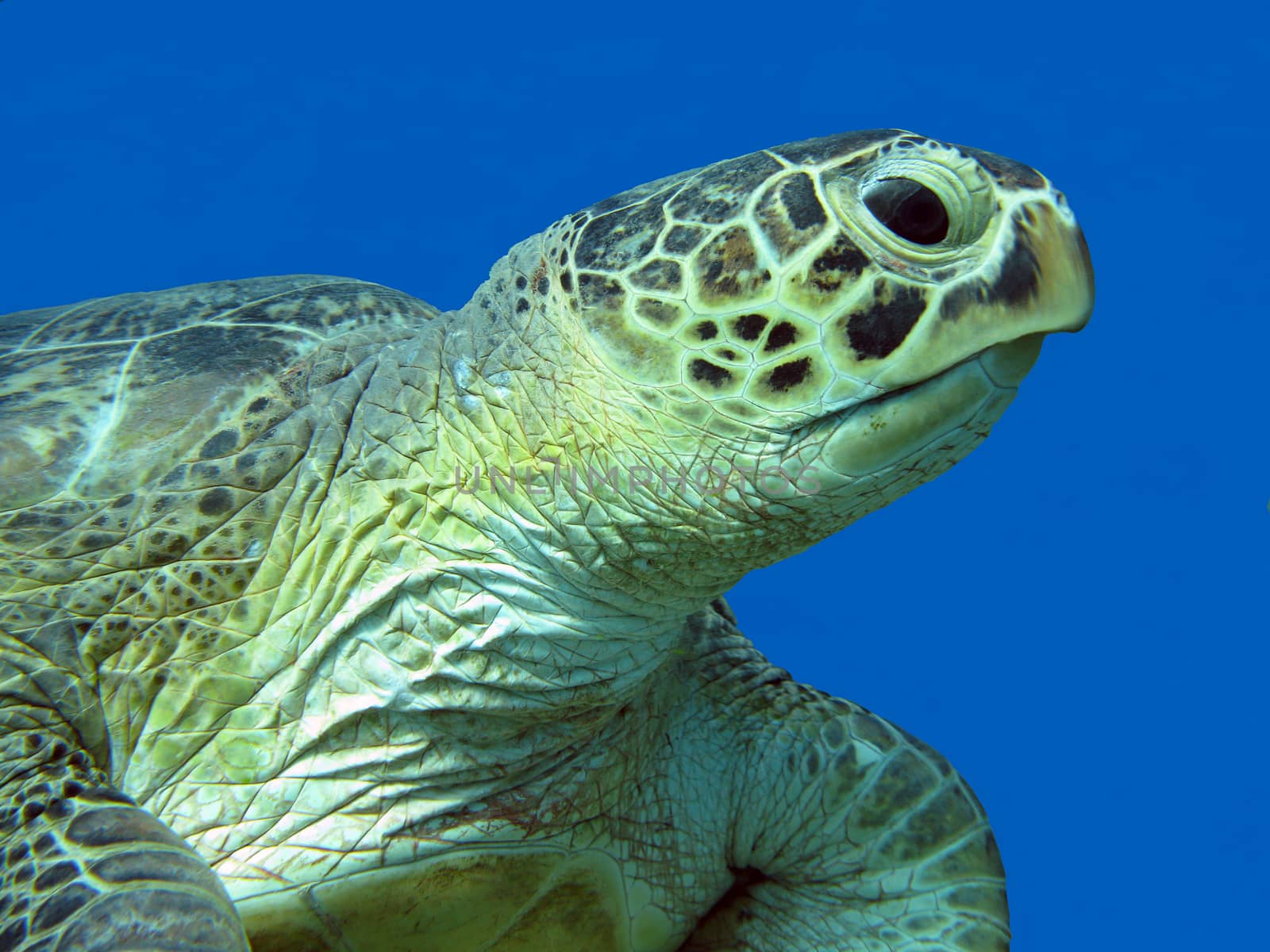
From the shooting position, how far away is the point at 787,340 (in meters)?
1.41

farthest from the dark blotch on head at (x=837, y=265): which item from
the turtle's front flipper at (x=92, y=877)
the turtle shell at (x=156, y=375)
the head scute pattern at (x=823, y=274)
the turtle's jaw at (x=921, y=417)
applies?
the turtle's front flipper at (x=92, y=877)

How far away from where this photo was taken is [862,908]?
7.46 ft

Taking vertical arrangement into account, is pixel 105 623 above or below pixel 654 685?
below

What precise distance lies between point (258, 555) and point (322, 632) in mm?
159

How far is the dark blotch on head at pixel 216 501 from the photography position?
1680 millimetres

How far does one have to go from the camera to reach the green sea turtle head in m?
1.38

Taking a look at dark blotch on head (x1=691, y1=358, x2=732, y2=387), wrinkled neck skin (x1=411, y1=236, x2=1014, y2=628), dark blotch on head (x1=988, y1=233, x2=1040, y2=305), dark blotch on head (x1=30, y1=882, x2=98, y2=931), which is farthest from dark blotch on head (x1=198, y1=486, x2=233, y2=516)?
dark blotch on head (x1=988, y1=233, x2=1040, y2=305)

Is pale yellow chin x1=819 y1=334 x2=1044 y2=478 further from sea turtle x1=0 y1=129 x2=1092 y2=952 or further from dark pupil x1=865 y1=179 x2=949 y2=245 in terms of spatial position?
dark pupil x1=865 y1=179 x2=949 y2=245

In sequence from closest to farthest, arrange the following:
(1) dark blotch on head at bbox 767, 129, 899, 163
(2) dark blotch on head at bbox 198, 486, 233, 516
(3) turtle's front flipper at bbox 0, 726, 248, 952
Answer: (3) turtle's front flipper at bbox 0, 726, 248, 952 < (1) dark blotch on head at bbox 767, 129, 899, 163 < (2) dark blotch on head at bbox 198, 486, 233, 516

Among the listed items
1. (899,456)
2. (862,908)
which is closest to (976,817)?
(862,908)

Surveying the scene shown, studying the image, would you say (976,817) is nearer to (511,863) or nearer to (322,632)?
(511,863)

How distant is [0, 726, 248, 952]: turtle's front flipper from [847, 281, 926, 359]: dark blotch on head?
106 centimetres

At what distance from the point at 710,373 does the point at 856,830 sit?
1237 mm

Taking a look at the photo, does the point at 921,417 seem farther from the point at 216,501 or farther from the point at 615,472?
the point at 216,501
